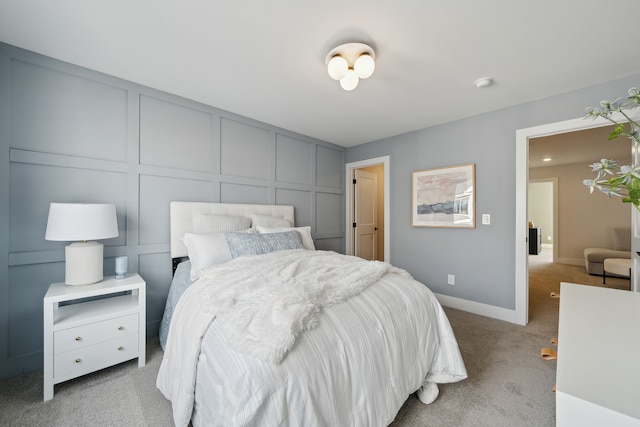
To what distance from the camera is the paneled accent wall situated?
1946mm

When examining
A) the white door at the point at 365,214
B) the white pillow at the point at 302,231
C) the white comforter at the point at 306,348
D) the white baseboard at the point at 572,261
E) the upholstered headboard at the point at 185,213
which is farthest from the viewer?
the white baseboard at the point at 572,261

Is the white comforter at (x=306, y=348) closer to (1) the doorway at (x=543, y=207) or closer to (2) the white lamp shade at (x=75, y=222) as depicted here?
(2) the white lamp shade at (x=75, y=222)

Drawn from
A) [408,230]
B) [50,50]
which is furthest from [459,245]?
[50,50]

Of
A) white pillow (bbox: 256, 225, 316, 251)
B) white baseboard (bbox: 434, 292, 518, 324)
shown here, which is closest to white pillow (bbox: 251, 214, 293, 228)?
white pillow (bbox: 256, 225, 316, 251)

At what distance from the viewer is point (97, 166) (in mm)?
2248

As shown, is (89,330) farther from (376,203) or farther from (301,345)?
(376,203)

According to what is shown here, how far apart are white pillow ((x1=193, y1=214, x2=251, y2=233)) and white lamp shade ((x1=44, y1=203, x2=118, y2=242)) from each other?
825 mm

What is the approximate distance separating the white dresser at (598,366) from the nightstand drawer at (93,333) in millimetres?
2447

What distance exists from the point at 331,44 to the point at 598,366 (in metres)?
2.12

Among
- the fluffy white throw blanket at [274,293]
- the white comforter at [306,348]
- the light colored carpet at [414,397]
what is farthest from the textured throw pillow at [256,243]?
the light colored carpet at [414,397]

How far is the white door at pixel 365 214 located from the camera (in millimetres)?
4688

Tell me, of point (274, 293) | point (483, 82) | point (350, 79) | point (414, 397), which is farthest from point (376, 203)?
point (274, 293)

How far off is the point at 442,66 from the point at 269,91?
5.21 feet

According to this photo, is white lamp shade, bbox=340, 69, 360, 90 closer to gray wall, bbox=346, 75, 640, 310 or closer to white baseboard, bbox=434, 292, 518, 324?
gray wall, bbox=346, 75, 640, 310
